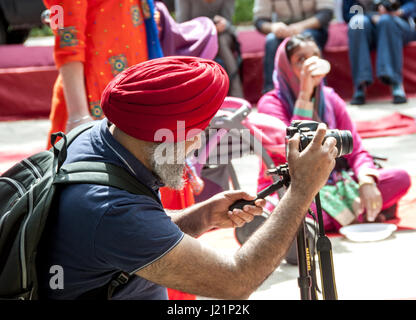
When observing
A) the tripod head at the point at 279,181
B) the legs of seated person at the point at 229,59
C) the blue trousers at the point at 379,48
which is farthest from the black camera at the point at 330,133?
the blue trousers at the point at 379,48

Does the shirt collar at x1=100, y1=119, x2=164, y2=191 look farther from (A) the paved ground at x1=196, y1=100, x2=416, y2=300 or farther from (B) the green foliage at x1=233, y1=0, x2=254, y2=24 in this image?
(B) the green foliage at x1=233, y1=0, x2=254, y2=24

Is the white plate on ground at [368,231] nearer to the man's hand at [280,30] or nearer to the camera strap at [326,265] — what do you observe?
the camera strap at [326,265]

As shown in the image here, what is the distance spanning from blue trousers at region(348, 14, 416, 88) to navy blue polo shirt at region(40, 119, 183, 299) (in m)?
5.42

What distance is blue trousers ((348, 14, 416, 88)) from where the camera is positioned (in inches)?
264

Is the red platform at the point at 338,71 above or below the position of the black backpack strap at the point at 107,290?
below

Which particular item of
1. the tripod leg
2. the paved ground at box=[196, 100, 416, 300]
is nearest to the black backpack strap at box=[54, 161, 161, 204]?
the tripod leg

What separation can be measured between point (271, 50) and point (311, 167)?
16.4 feet

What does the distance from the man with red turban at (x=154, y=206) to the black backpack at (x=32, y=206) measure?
0.08 ft

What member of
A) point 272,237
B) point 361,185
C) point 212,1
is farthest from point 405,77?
point 272,237

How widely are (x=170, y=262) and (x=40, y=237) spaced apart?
11.9 inches

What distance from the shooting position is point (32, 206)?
157 cm

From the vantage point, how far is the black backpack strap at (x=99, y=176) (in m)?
1.60

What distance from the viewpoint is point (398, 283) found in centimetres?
300
